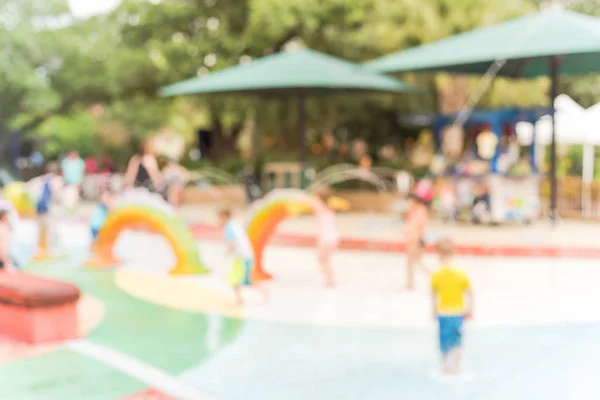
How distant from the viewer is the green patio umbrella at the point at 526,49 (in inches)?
489

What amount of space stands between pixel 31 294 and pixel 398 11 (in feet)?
49.8

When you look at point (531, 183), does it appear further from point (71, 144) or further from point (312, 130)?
point (71, 144)

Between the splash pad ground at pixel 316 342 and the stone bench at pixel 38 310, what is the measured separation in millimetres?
193

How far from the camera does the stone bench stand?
7.08 meters

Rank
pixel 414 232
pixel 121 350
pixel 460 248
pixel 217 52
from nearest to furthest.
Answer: pixel 121 350 < pixel 414 232 < pixel 460 248 < pixel 217 52

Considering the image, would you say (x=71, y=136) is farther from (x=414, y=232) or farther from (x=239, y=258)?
(x=239, y=258)

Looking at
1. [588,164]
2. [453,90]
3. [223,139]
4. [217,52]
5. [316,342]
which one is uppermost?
[217,52]

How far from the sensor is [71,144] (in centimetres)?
3184

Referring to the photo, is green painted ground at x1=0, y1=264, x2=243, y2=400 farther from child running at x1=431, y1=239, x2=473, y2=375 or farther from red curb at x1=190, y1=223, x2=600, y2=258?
red curb at x1=190, y1=223, x2=600, y2=258

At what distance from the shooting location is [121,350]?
22.8 ft

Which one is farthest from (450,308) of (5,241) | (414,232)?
(5,241)

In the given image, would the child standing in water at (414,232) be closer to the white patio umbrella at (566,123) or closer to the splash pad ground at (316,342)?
the splash pad ground at (316,342)

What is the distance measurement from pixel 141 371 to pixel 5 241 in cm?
251

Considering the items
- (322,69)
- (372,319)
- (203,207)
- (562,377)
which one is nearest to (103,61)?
(203,207)
